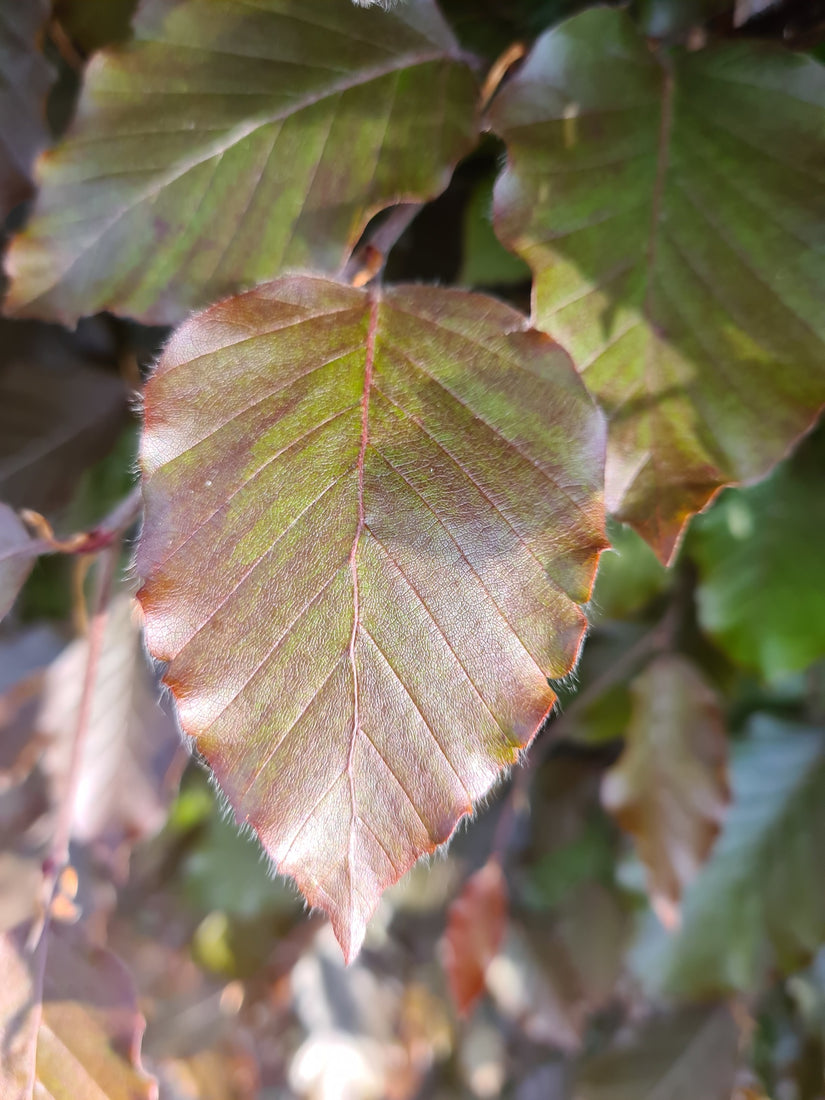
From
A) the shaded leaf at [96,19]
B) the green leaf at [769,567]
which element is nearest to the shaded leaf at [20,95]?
the shaded leaf at [96,19]

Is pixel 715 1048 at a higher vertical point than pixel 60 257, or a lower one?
lower

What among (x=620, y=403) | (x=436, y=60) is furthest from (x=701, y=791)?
(x=436, y=60)

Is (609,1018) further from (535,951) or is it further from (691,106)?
(691,106)

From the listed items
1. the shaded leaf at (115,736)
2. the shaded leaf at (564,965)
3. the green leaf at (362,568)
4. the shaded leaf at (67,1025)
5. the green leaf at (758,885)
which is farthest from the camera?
the shaded leaf at (564,965)

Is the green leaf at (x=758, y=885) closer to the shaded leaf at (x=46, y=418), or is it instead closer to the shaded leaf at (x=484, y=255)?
the shaded leaf at (x=484, y=255)

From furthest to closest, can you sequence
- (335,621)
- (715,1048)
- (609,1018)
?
(609,1018), (715,1048), (335,621)

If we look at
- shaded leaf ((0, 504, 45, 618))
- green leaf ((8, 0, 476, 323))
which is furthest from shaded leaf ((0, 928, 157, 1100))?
green leaf ((8, 0, 476, 323))

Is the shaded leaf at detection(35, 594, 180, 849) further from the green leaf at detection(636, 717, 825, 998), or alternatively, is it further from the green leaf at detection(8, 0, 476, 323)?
the green leaf at detection(636, 717, 825, 998)
